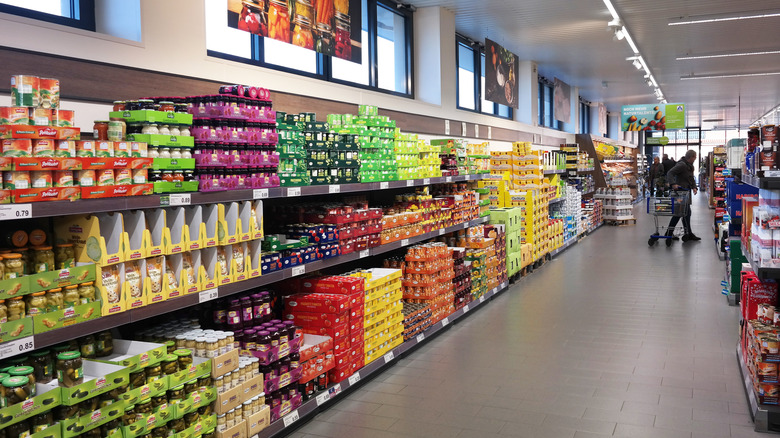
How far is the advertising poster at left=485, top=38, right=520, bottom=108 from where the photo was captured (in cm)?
1008

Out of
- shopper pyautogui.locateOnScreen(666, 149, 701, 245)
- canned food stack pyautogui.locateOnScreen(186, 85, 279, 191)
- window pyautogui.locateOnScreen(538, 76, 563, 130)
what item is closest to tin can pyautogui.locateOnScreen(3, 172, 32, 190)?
canned food stack pyautogui.locateOnScreen(186, 85, 279, 191)

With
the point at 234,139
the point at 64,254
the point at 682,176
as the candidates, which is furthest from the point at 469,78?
the point at 64,254

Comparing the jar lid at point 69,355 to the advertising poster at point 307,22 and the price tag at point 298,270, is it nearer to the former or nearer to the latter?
the price tag at point 298,270

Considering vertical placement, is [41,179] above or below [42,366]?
above

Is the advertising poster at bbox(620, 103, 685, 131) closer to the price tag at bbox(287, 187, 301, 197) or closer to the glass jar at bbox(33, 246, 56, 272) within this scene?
the price tag at bbox(287, 187, 301, 197)

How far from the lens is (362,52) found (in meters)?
7.80

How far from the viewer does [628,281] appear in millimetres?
9023

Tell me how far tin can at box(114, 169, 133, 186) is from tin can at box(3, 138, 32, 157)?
42 cm

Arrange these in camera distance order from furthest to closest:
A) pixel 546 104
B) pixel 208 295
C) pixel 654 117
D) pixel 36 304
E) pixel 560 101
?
pixel 654 117 < pixel 546 104 < pixel 560 101 < pixel 208 295 < pixel 36 304

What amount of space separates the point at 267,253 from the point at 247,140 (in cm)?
76

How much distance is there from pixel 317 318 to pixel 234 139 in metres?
1.51

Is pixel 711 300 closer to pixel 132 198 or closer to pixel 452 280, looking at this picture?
pixel 452 280

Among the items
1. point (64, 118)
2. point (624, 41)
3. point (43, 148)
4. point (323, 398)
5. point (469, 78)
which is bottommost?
point (323, 398)

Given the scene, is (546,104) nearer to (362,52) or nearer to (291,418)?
(362,52)
